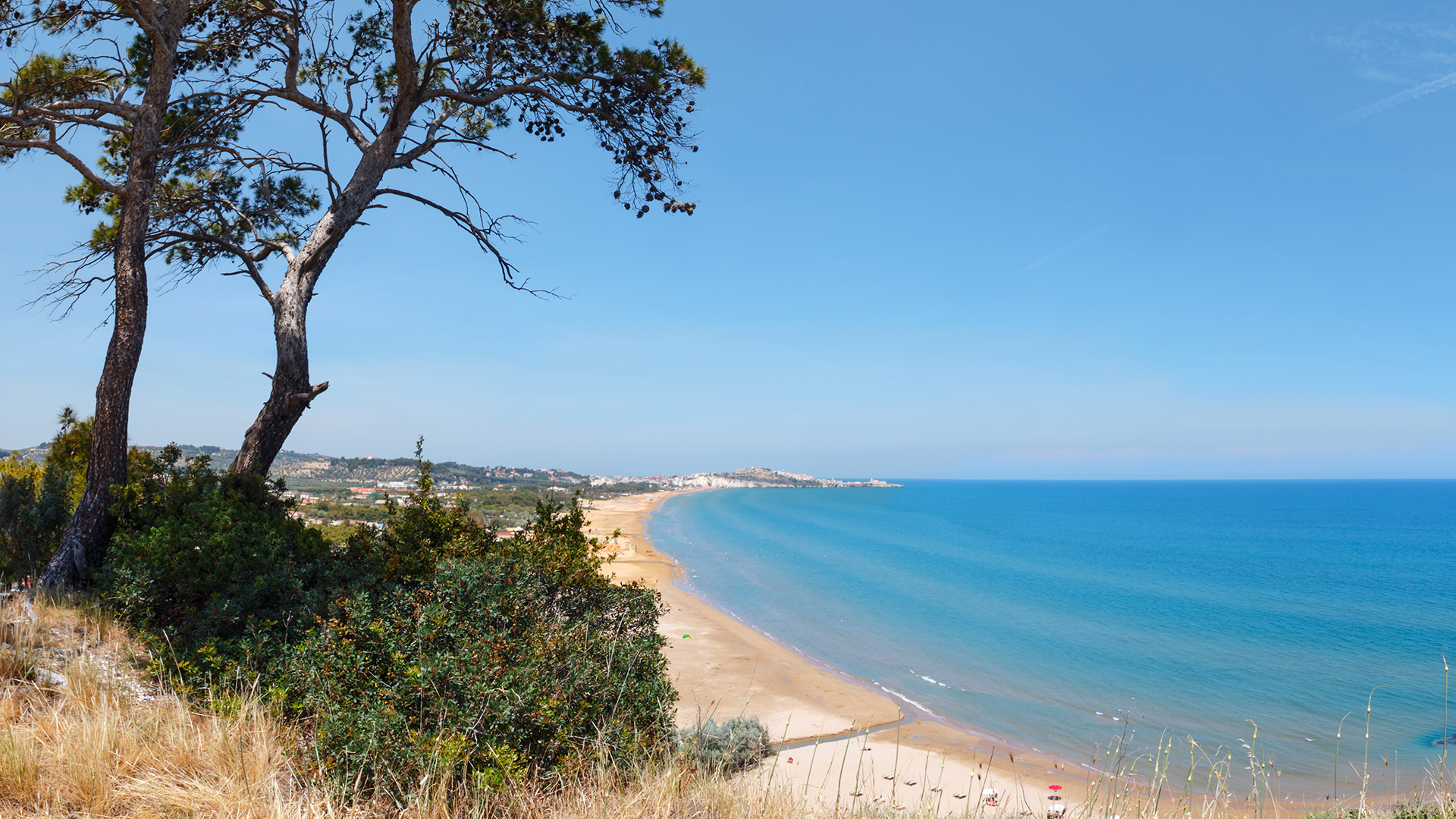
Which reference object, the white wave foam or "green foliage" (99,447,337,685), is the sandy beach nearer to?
the white wave foam

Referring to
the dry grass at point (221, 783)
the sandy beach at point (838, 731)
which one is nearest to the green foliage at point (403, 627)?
the dry grass at point (221, 783)

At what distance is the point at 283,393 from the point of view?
810 centimetres

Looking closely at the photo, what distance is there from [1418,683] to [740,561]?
2731cm

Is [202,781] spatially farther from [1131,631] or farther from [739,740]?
[1131,631]

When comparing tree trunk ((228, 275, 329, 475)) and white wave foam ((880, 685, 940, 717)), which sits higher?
tree trunk ((228, 275, 329, 475))

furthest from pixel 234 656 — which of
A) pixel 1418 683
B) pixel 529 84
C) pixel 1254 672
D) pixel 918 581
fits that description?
pixel 918 581

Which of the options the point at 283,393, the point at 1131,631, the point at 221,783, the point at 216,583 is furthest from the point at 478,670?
the point at 1131,631

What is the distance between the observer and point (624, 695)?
191 inches

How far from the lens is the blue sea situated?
14133mm

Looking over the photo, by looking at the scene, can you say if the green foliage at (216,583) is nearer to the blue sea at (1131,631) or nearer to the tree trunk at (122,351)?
the tree trunk at (122,351)

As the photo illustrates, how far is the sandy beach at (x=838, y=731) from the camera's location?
A: 9430 mm

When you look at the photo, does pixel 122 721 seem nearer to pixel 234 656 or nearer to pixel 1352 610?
pixel 234 656

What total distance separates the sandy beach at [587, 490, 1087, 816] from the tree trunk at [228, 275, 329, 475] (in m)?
4.02

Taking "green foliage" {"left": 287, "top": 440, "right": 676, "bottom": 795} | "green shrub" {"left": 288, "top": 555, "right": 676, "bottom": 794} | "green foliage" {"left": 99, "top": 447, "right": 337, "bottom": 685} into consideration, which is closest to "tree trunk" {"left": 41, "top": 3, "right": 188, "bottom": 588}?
"green foliage" {"left": 99, "top": 447, "right": 337, "bottom": 685}
